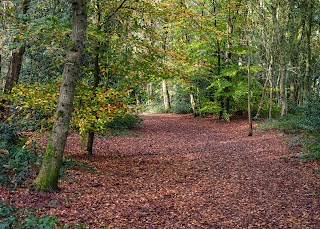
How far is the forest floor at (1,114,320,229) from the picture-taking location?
549 centimetres

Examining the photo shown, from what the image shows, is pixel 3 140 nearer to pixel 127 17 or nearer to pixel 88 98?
pixel 88 98

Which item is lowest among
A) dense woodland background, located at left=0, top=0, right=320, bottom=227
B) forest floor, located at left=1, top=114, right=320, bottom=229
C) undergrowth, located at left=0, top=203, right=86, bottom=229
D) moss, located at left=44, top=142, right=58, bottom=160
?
forest floor, located at left=1, top=114, right=320, bottom=229

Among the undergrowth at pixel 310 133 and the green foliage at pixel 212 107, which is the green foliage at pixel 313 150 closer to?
the undergrowth at pixel 310 133

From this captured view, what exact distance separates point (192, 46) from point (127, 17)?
12.5m

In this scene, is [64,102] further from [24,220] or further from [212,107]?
[212,107]

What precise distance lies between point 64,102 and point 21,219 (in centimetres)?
222

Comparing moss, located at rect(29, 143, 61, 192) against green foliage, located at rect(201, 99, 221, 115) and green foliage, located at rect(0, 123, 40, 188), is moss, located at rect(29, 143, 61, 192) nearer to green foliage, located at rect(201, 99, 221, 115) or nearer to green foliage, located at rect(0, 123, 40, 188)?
green foliage, located at rect(0, 123, 40, 188)

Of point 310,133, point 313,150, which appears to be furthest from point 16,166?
point 310,133

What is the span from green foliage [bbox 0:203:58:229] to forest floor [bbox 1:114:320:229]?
321mm

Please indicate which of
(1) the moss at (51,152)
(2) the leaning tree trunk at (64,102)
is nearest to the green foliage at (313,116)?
(2) the leaning tree trunk at (64,102)

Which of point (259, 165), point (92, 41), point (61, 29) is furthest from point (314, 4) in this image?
point (61, 29)

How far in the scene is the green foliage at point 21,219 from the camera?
410cm

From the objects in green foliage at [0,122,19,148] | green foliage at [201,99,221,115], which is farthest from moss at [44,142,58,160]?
green foliage at [201,99,221,115]

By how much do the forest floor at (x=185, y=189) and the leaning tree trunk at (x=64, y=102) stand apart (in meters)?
0.36
